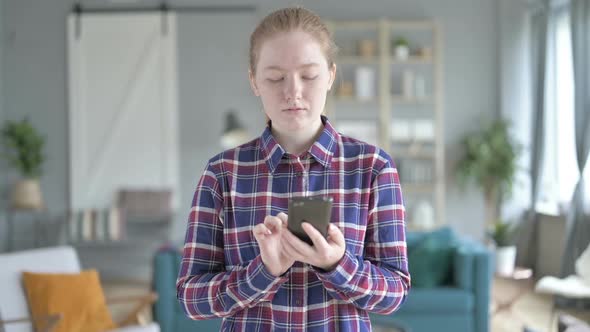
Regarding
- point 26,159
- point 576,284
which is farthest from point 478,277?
point 26,159

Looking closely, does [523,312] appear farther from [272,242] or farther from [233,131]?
[272,242]

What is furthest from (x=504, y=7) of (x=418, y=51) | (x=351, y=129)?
(x=351, y=129)

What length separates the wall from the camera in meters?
7.68

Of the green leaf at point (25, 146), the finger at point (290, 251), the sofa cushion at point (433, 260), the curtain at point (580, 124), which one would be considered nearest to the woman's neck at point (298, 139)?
the finger at point (290, 251)

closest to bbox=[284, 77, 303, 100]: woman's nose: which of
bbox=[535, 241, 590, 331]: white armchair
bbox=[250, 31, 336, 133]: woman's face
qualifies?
bbox=[250, 31, 336, 133]: woman's face

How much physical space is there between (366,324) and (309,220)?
250 mm

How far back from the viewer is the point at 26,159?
7.39 meters

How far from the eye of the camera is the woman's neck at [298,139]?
3.56ft

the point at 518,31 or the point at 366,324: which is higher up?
the point at 518,31

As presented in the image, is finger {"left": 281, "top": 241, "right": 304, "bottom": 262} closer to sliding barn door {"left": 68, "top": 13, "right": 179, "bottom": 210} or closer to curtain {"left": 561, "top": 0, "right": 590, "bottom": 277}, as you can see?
curtain {"left": 561, "top": 0, "right": 590, "bottom": 277}

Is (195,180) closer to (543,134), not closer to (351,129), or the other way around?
(351,129)

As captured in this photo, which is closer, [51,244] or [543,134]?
[543,134]

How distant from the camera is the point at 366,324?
1041mm

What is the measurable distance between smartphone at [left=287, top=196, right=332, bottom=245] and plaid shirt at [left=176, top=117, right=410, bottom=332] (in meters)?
0.09
